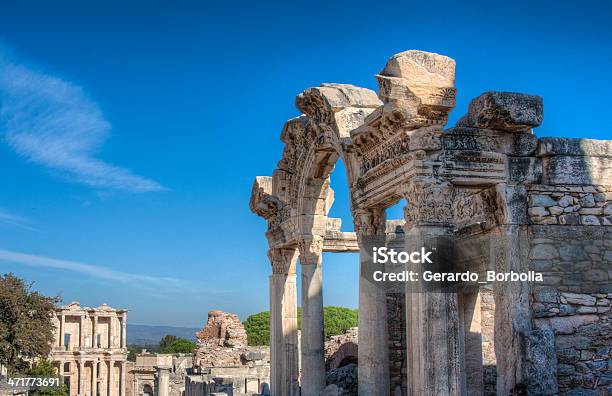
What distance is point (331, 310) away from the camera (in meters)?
65.2

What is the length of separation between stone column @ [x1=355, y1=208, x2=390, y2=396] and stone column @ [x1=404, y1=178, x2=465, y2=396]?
1.47m

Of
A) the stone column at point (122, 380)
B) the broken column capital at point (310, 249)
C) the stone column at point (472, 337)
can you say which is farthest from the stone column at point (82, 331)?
the stone column at point (472, 337)

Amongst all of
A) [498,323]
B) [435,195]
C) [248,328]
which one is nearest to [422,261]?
[435,195]

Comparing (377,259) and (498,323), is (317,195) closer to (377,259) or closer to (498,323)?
(377,259)

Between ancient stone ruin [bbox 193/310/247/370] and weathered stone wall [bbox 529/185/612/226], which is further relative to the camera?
ancient stone ruin [bbox 193/310/247/370]

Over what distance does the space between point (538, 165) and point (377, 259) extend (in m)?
2.68

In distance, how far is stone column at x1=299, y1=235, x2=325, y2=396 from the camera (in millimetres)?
12891

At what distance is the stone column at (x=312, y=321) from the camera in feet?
42.3

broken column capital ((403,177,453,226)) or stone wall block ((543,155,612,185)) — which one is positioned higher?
stone wall block ((543,155,612,185))

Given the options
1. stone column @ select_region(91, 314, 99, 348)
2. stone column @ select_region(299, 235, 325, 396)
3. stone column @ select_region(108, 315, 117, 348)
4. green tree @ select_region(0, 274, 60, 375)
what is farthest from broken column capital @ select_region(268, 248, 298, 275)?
stone column @ select_region(108, 315, 117, 348)

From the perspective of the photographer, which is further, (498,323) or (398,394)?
(398,394)

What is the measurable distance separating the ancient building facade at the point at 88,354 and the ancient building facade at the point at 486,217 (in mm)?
57539

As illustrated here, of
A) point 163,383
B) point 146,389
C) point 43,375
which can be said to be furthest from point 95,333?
point 163,383

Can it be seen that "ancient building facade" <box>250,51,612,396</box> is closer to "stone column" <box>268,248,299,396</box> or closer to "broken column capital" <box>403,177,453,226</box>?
"broken column capital" <box>403,177,453,226</box>
